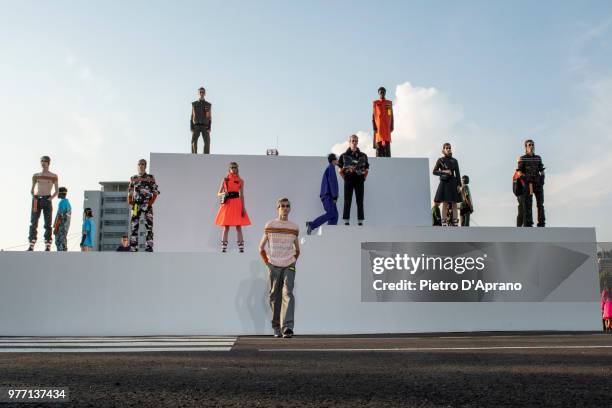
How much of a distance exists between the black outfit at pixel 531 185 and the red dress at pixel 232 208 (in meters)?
5.22

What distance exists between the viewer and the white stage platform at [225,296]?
10.7 m

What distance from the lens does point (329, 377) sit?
11.2 ft

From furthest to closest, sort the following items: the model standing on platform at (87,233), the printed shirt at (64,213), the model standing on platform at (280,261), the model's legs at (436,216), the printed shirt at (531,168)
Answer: the model's legs at (436,216) < the model standing on platform at (87,233) < the printed shirt at (64,213) < the printed shirt at (531,168) < the model standing on platform at (280,261)

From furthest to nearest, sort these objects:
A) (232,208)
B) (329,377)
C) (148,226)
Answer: (232,208) → (148,226) → (329,377)

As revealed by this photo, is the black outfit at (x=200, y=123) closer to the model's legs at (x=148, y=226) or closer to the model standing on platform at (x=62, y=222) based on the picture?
the model standing on platform at (x=62, y=222)

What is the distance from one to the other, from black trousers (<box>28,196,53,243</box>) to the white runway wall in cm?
268

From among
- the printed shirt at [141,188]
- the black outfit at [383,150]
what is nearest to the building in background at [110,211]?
the black outfit at [383,150]

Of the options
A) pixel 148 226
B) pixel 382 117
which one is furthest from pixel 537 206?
pixel 148 226

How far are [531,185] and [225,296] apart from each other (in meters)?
6.02

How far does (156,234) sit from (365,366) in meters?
10.3

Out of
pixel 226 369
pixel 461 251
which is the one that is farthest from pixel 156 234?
pixel 226 369

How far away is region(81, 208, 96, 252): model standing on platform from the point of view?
527 inches

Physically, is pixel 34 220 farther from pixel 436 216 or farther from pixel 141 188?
pixel 436 216

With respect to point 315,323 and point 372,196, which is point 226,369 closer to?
point 315,323
